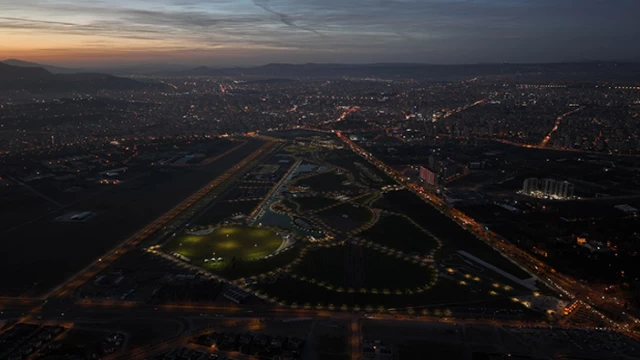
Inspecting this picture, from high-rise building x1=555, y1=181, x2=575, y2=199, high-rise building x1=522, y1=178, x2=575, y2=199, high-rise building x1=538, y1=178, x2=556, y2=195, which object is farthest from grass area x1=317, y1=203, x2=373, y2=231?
high-rise building x1=555, y1=181, x2=575, y2=199

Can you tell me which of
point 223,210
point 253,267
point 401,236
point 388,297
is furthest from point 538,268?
point 223,210

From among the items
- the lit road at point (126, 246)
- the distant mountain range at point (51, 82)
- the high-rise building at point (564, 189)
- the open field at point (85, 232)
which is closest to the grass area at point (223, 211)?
the lit road at point (126, 246)

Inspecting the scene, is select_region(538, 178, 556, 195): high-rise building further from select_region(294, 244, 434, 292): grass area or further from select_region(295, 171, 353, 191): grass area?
select_region(294, 244, 434, 292): grass area

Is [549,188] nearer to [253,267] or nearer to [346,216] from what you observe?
[346,216]

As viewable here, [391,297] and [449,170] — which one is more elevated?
[449,170]

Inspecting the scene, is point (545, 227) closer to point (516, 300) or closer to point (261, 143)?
point (516, 300)
